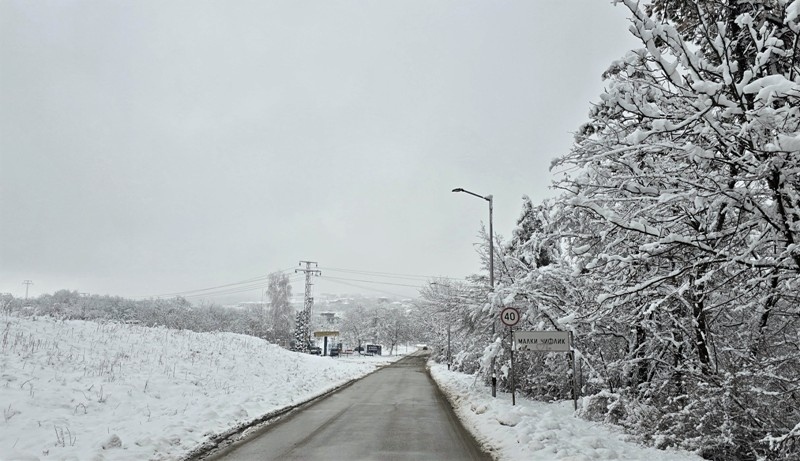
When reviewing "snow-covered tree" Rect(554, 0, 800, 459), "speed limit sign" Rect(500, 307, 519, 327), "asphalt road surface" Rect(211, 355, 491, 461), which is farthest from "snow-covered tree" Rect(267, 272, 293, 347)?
"snow-covered tree" Rect(554, 0, 800, 459)

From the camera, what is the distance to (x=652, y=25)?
14.7 feet

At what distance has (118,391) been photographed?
38.8 feet

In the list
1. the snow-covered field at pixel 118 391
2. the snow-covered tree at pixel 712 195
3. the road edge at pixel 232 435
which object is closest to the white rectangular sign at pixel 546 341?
the snow-covered tree at pixel 712 195

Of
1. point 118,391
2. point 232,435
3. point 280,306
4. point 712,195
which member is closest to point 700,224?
point 712,195

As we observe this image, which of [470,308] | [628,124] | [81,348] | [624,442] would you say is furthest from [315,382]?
[628,124]

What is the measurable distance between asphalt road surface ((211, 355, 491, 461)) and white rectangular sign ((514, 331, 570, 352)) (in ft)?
9.67

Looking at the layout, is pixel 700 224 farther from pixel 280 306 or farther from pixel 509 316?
pixel 280 306

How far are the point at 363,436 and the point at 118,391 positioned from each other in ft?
22.5

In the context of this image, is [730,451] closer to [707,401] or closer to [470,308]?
[707,401]

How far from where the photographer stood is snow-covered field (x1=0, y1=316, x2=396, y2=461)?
798cm

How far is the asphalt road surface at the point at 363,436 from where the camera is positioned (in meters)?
7.97

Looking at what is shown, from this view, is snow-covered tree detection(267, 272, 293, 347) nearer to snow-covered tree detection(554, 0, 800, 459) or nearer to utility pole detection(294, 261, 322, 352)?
utility pole detection(294, 261, 322, 352)

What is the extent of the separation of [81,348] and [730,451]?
17669 mm

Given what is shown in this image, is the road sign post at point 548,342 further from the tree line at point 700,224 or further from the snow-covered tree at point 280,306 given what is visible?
the snow-covered tree at point 280,306
